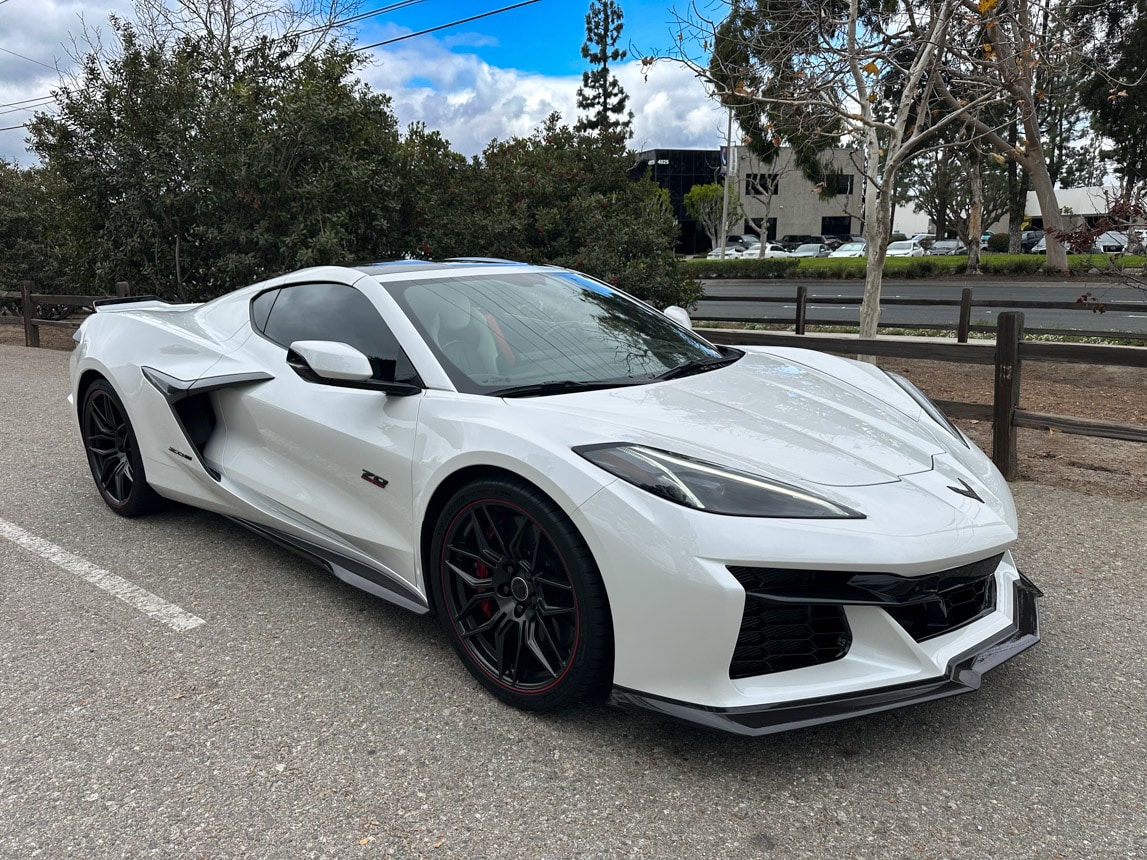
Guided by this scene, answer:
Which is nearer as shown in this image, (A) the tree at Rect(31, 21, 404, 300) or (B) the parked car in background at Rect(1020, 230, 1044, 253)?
(A) the tree at Rect(31, 21, 404, 300)

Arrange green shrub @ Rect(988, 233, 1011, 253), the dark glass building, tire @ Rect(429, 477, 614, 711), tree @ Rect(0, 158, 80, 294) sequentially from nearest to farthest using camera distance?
tire @ Rect(429, 477, 614, 711) → tree @ Rect(0, 158, 80, 294) → green shrub @ Rect(988, 233, 1011, 253) → the dark glass building

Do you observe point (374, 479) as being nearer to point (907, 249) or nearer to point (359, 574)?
point (359, 574)

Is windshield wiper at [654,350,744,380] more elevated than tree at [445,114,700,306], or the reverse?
tree at [445,114,700,306]

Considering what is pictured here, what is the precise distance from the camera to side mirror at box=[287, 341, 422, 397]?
290cm

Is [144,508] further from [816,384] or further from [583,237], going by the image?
[583,237]

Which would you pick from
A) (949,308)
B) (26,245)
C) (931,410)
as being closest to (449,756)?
(931,410)

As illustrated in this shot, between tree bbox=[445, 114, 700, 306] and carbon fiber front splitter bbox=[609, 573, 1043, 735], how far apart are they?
747 cm

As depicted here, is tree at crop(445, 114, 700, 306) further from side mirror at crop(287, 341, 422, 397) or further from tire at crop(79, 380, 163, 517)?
side mirror at crop(287, 341, 422, 397)

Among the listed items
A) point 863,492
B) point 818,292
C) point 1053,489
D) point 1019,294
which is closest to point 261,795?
point 863,492

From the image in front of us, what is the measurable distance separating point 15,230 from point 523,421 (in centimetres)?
1695

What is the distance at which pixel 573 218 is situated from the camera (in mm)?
9906

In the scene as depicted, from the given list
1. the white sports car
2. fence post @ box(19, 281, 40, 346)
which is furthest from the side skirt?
fence post @ box(19, 281, 40, 346)

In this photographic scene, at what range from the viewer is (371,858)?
2062 millimetres

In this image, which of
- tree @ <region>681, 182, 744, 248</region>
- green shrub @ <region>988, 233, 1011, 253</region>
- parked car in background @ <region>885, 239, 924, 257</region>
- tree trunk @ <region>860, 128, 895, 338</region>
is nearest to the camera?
tree trunk @ <region>860, 128, 895, 338</region>
